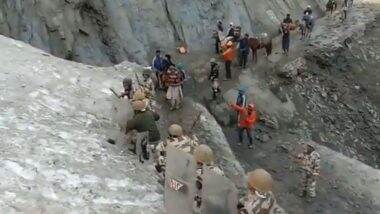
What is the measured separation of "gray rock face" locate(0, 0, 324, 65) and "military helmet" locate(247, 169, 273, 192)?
15.8 m

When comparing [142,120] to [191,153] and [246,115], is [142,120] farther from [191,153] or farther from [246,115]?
[246,115]

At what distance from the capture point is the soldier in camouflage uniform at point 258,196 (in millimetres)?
8961

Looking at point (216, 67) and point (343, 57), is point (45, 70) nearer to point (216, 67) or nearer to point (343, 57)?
point (216, 67)

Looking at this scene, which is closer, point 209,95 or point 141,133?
point 141,133

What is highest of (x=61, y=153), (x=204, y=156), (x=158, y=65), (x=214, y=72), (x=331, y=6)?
(x=331, y=6)

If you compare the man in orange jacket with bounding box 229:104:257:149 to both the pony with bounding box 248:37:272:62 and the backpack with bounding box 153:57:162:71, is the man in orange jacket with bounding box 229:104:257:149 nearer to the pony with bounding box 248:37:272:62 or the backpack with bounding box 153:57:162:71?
the backpack with bounding box 153:57:162:71

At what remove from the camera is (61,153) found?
498 inches

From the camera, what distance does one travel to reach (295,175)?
19625 millimetres

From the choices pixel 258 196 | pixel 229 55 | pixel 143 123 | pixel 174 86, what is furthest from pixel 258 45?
pixel 258 196

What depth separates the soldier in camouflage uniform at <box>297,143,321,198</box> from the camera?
15695 mm

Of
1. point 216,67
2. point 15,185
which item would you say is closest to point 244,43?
point 216,67

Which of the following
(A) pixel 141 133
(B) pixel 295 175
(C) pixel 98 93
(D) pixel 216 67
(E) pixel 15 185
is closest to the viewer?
(E) pixel 15 185

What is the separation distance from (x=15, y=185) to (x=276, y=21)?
2182cm

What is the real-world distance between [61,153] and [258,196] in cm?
515
